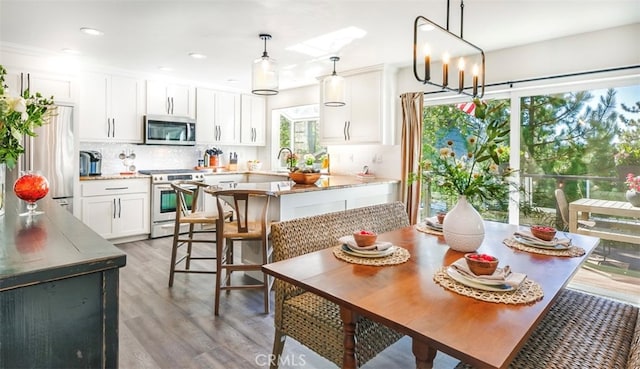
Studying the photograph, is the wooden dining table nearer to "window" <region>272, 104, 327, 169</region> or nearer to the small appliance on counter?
the small appliance on counter

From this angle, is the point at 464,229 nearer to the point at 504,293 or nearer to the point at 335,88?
the point at 504,293

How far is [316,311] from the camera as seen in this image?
1.61m

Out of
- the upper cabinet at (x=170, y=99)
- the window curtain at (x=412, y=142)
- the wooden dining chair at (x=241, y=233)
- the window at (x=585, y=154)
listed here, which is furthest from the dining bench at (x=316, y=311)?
the upper cabinet at (x=170, y=99)

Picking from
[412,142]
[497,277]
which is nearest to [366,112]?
[412,142]

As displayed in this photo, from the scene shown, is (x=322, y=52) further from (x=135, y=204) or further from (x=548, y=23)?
(x=135, y=204)

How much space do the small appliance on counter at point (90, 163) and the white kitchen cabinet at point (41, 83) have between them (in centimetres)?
70

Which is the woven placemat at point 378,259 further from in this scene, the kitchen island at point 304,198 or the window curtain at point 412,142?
the window curtain at point 412,142

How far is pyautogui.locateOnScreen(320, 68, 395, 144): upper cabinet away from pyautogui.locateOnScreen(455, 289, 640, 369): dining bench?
2.92m

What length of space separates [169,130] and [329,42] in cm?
275

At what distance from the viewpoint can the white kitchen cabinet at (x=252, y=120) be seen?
19.5ft

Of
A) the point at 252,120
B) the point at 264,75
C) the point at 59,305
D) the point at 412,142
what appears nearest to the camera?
the point at 59,305
